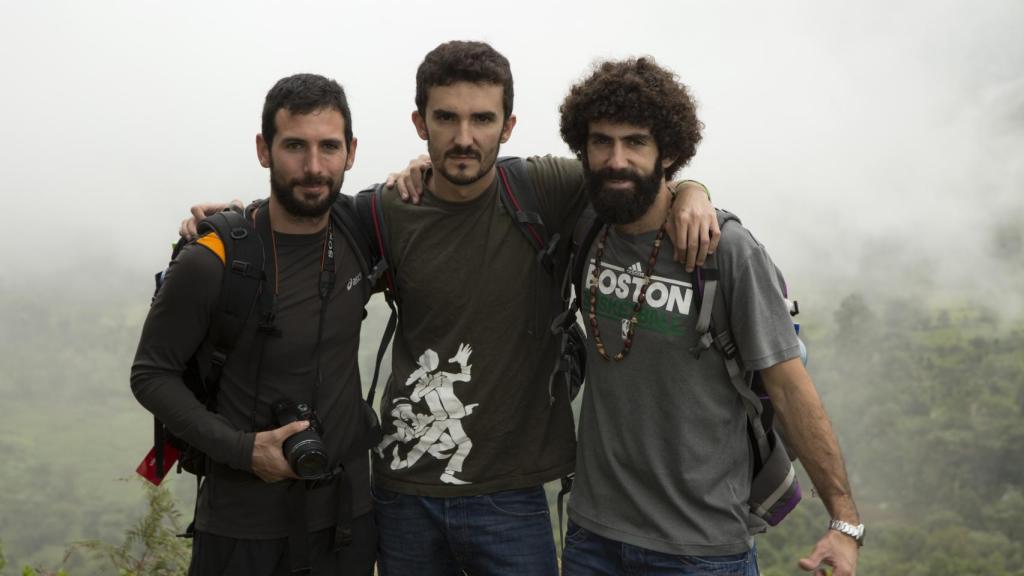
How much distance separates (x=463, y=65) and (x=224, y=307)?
1.46 metres

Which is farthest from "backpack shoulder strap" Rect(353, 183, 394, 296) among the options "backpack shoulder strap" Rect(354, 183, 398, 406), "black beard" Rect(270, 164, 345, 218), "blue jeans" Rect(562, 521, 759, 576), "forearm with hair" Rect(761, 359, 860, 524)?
"forearm with hair" Rect(761, 359, 860, 524)

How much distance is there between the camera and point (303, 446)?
11.6ft

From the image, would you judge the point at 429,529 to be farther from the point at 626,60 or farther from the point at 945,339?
the point at 945,339

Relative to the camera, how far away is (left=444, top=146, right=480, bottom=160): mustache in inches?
154

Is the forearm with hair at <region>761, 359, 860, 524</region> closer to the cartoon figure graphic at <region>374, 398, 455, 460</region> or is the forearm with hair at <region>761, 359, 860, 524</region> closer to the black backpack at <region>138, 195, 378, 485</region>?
the cartoon figure graphic at <region>374, 398, 455, 460</region>

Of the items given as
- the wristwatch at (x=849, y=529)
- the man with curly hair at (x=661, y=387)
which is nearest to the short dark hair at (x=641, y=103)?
the man with curly hair at (x=661, y=387)

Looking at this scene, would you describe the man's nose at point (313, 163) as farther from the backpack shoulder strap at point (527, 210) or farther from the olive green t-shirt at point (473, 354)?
the backpack shoulder strap at point (527, 210)

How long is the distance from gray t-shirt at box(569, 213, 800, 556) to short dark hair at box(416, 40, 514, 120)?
103 cm

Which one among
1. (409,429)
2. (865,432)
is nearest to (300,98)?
(409,429)

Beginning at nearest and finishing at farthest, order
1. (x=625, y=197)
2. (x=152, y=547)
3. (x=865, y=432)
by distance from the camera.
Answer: (x=625, y=197) → (x=152, y=547) → (x=865, y=432)

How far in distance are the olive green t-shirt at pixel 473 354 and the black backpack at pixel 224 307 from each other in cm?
31

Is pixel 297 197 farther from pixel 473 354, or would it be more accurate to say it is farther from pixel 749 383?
pixel 749 383

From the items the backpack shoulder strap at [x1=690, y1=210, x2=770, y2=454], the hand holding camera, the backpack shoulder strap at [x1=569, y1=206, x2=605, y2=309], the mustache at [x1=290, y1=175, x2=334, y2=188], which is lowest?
the hand holding camera

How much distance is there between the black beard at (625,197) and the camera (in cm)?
363
